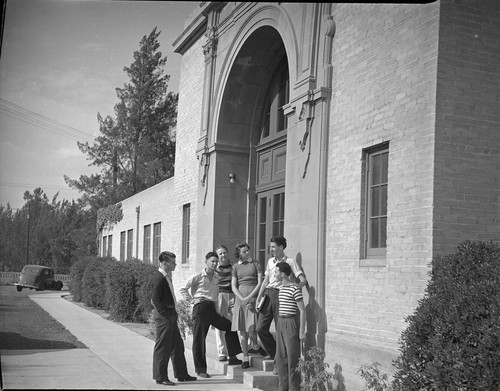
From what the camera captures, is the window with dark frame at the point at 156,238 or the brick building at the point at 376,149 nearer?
the brick building at the point at 376,149

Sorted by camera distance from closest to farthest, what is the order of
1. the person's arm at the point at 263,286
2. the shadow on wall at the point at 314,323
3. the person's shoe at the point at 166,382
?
the person's shoe at the point at 166,382
the shadow on wall at the point at 314,323
the person's arm at the point at 263,286

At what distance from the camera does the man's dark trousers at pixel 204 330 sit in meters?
9.88

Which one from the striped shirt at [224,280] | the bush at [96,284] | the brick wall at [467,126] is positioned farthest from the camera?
the bush at [96,284]

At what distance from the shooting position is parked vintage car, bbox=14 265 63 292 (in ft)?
121

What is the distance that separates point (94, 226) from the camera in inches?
1754

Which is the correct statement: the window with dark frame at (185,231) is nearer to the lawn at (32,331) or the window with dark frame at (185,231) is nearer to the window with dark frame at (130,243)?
the lawn at (32,331)

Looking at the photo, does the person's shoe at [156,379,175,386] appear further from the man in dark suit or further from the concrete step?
the concrete step

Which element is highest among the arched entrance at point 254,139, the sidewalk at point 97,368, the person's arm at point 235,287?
the arched entrance at point 254,139

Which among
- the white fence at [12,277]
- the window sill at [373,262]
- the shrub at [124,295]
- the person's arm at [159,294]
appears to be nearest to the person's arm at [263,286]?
the person's arm at [159,294]

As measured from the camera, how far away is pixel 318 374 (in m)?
8.64

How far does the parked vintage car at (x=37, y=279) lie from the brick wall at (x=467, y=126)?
3286 cm

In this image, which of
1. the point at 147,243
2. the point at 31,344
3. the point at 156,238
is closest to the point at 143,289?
the point at 31,344

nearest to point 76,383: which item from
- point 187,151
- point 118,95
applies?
point 187,151

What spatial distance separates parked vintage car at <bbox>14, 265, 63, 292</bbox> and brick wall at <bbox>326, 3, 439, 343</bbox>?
30.8m
